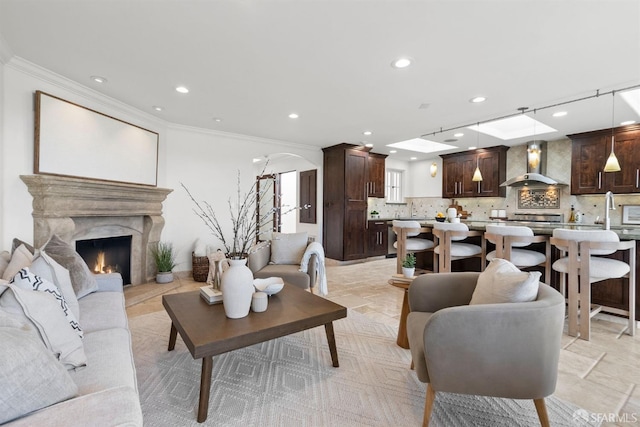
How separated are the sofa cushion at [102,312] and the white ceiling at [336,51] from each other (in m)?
1.97

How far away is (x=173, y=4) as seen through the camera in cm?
188

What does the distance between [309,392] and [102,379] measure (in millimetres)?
1125

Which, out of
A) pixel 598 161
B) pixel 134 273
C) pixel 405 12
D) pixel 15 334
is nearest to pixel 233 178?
pixel 134 273

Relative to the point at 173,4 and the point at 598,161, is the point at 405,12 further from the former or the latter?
the point at 598,161

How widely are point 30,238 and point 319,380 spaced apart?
3.06 metres

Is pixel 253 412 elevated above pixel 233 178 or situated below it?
below

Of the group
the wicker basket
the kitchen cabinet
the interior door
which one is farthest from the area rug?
the kitchen cabinet

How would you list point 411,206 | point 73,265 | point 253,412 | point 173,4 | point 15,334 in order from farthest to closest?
1. point 411,206
2. point 73,265
3. point 173,4
4. point 253,412
5. point 15,334

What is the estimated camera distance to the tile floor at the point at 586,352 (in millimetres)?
1758

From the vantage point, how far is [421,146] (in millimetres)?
6574

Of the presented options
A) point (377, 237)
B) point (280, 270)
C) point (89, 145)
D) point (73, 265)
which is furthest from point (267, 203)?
point (377, 237)

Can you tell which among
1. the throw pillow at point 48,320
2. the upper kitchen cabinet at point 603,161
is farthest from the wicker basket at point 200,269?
the upper kitchen cabinet at point 603,161

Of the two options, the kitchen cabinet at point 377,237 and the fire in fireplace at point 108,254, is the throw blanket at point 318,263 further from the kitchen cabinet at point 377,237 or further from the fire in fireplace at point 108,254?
the kitchen cabinet at point 377,237

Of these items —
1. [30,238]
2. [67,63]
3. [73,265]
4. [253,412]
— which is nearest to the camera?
[253,412]
